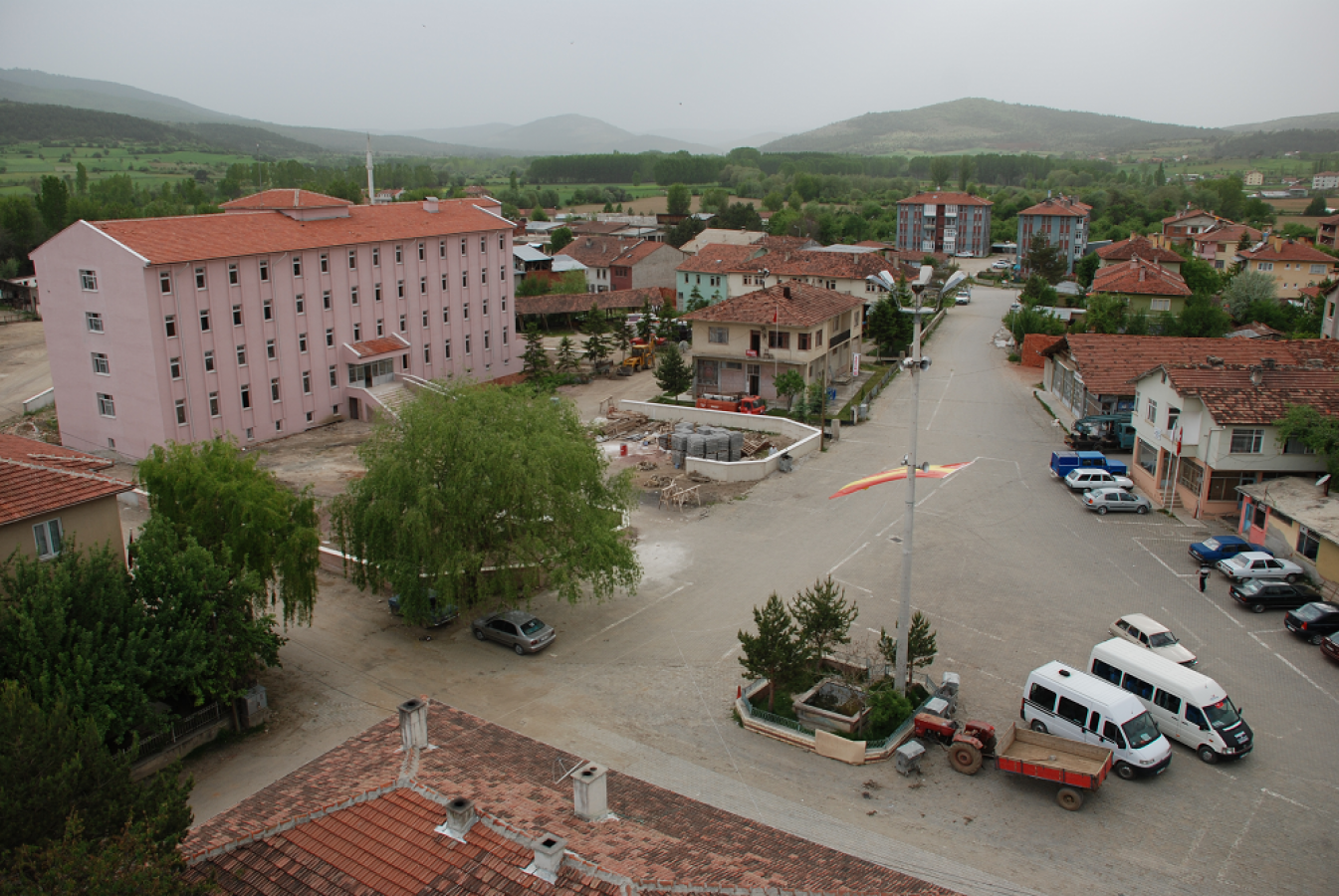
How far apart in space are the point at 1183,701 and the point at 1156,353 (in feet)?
96.1

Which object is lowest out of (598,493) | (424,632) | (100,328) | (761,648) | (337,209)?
(424,632)

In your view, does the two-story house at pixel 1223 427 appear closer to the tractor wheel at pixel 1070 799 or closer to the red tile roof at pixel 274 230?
the tractor wheel at pixel 1070 799

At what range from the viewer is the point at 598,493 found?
83.7 feet

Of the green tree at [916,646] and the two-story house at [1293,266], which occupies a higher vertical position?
the two-story house at [1293,266]

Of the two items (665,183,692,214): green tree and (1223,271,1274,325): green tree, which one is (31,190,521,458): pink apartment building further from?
(665,183,692,214): green tree

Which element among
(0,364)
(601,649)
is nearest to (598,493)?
(601,649)

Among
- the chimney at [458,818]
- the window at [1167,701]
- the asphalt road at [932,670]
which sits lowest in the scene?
the asphalt road at [932,670]

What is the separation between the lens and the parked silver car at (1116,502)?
109ft

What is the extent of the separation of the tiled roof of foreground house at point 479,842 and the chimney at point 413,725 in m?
0.13

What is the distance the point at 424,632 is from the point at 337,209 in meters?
→ 30.5

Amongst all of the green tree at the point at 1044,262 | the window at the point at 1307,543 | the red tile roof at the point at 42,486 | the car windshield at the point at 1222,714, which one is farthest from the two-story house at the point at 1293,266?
the red tile roof at the point at 42,486

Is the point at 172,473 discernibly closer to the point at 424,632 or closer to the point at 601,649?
the point at 424,632

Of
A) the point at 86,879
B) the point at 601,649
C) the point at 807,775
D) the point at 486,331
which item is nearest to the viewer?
the point at 86,879

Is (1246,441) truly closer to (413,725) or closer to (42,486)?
(413,725)
